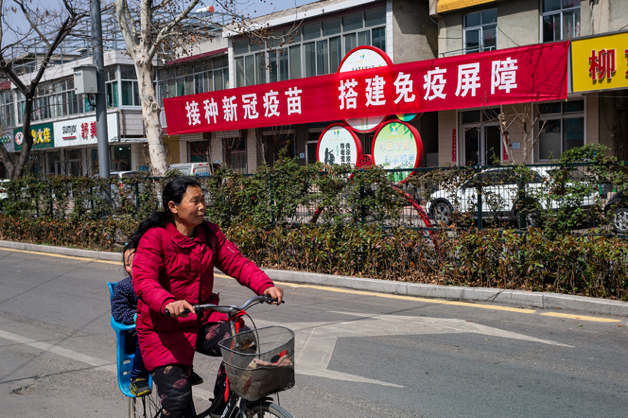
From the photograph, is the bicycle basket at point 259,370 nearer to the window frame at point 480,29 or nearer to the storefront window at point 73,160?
the window frame at point 480,29

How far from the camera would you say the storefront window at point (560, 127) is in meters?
18.8

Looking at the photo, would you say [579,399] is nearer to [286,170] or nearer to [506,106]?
[286,170]

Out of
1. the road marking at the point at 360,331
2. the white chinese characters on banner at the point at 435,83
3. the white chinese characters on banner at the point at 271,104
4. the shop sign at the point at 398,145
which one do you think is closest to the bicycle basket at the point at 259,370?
the road marking at the point at 360,331

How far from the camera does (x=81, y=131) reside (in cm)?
3669

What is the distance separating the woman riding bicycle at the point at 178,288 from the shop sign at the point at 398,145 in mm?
16839

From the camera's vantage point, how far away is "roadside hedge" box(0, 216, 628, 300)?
7453mm

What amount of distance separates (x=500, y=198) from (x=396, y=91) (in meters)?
12.5

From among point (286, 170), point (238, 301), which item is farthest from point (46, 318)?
point (286, 170)

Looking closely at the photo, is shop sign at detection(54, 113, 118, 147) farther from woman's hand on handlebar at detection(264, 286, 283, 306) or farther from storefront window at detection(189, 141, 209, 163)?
woman's hand on handlebar at detection(264, 286, 283, 306)

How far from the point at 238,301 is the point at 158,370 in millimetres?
5250

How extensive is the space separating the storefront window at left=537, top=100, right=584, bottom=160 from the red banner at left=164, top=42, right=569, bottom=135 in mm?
1850

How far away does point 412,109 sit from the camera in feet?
66.6

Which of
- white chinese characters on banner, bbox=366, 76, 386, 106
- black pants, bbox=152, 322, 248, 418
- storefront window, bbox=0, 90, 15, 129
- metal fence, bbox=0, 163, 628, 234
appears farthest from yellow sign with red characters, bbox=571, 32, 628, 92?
storefront window, bbox=0, 90, 15, 129

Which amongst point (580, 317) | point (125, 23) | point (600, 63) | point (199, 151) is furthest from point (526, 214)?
point (199, 151)
